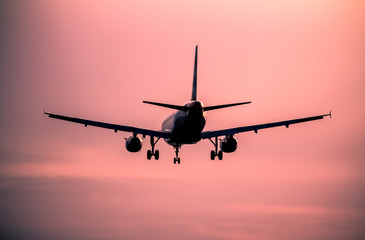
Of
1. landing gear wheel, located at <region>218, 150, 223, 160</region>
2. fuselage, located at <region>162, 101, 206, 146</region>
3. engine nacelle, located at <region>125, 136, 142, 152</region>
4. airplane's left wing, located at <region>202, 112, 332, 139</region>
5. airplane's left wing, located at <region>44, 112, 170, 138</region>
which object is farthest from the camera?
landing gear wheel, located at <region>218, 150, 223, 160</region>

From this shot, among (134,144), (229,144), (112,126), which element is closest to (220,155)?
(229,144)

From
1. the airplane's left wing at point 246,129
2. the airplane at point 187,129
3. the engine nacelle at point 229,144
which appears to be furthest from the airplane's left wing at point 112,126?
the engine nacelle at point 229,144

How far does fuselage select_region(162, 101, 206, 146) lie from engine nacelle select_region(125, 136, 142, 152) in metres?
3.30

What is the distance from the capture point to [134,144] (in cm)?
5953

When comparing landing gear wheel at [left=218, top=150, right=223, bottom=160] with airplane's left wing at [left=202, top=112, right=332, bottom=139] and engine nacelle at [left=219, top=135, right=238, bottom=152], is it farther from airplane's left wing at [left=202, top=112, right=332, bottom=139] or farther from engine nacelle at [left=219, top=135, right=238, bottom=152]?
airplane's left wing at [left=202, top=112, right=332, bottom=139]

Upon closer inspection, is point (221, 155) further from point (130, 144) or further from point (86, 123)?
point (86, 123)

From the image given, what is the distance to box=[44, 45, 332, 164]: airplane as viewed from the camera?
→ 5355 cm

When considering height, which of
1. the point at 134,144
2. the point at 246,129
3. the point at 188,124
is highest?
the point at 246,129

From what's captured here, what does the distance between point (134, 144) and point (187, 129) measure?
729 centimetres

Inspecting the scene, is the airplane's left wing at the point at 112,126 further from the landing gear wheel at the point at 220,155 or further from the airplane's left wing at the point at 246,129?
the landing gear wheel at the point at 220,155

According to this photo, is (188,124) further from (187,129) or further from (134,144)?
(134,144)

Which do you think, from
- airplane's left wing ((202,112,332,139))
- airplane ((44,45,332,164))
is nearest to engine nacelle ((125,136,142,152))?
airplane ((44,45,332,164))

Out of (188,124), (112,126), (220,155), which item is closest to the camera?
(188,124)

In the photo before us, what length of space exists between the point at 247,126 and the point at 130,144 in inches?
478
